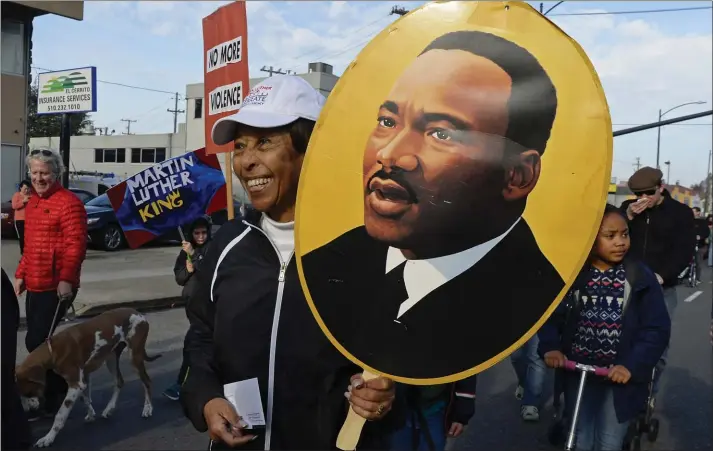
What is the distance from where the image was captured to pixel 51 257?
480 cm

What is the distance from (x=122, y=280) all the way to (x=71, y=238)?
23.0 feet

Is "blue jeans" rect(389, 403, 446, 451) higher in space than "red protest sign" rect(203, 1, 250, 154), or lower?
lower

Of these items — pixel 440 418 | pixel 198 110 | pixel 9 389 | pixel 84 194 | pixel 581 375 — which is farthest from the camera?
pixel 198 110

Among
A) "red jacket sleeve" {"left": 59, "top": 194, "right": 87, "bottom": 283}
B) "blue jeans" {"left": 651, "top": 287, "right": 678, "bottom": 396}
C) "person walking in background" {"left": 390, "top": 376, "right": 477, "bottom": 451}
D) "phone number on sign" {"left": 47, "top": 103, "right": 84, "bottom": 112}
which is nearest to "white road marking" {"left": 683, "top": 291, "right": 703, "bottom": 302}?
"blue jeans" {"left": 651, "top": 287, "right": 678, "bottom": 396}

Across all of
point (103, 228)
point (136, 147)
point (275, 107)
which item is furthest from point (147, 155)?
point (275, 107)

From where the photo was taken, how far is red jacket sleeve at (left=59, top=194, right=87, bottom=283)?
479 cm

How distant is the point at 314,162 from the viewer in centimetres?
160

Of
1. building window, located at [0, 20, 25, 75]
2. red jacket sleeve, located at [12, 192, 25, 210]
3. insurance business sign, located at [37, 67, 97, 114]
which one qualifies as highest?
building window, located at [0, 20, 25, 75]


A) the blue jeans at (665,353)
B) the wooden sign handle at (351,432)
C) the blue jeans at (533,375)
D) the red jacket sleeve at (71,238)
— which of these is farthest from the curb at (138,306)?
the wooden sign handle at (351,432)

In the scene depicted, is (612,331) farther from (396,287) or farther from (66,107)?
(66,107)

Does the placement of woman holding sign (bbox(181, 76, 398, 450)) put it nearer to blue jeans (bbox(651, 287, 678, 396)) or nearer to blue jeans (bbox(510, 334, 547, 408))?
blue jeans (bbox(510, 334, 547, 408))

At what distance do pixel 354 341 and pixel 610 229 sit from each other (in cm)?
217

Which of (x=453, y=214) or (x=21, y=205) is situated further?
(x=21, y=205)

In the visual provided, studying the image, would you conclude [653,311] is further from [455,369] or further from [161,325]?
[161,325]
